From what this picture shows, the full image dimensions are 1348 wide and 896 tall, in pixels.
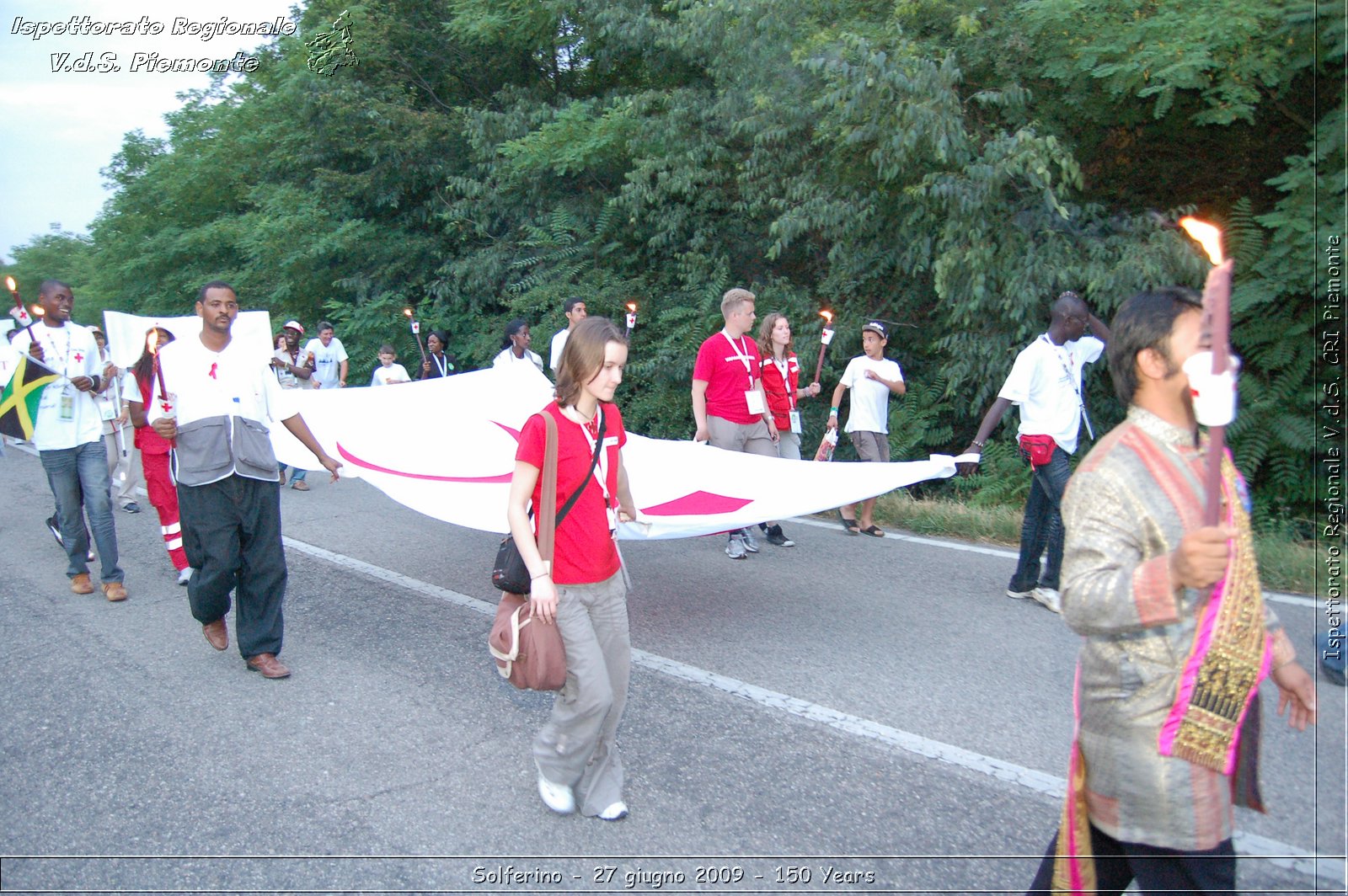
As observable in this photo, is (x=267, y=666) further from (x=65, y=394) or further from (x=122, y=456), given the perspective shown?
(x=122, y=456)

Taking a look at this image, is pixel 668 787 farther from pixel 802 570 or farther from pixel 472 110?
pixel 472 110

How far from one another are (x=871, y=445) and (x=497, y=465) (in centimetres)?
→ 374

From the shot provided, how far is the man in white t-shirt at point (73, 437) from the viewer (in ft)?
22.2

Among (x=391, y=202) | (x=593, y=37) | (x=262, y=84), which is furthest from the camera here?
(x=262, y=84)

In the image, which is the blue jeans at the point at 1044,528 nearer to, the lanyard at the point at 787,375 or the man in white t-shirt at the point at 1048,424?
the man in white t-shirt at the point at 1048,424

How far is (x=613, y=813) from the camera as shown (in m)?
3.63

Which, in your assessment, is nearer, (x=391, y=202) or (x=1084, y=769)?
(x=1084, y=769)

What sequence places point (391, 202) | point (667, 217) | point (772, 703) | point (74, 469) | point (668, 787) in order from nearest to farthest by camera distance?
point (668, 787)
point (772, 703)
point (74, 469)
point (667, 217)
point (391, 202)

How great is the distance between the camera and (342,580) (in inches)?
281

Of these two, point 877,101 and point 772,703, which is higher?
point 877,101

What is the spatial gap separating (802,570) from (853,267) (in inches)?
235

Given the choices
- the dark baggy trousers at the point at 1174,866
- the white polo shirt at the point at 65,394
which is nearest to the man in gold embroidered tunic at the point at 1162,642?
the dark baggy trousers at the point at 1174,866

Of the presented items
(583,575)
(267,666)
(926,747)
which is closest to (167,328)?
(267,666)

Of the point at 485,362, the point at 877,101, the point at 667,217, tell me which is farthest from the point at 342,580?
the point at 485,362
